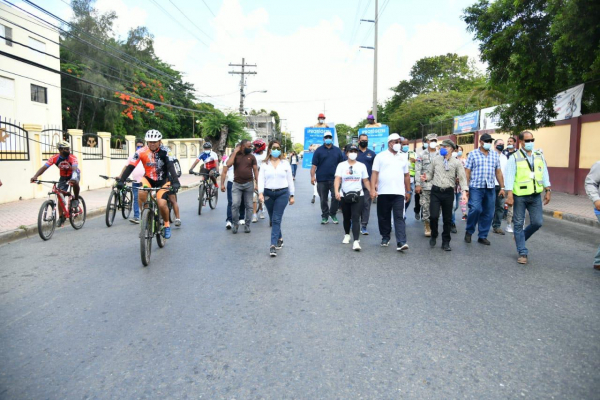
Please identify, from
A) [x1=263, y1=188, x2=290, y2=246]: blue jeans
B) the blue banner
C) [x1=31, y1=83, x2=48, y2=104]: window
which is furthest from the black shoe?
[x1=31, y1=83, x2=48, y2=104]: window

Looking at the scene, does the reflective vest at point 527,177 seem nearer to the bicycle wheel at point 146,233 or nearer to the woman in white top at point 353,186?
the woman in white top at point 353,186

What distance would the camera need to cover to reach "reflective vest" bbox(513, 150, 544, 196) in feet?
22.7

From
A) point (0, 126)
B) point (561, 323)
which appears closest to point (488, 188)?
point (561, 323)

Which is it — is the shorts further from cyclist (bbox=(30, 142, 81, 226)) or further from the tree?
the tree

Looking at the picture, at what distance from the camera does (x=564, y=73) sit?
52.1ft

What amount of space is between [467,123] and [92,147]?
21.0 meters

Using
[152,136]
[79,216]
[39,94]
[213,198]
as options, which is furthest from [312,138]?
[39,94]

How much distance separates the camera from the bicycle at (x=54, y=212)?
8711 mm

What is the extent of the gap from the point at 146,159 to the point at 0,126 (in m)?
9.56

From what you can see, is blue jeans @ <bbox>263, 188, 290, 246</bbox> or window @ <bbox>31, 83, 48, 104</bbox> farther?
window @ <bbox>31, 83, 48, 104</bbox>

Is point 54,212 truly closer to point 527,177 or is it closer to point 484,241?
point 484,241

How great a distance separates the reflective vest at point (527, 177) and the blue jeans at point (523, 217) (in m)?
0.10

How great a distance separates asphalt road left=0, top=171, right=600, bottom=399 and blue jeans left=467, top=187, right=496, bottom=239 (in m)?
0.73

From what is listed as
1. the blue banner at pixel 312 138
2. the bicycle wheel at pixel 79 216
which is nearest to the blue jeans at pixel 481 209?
the blue banner at pixel 312 138
